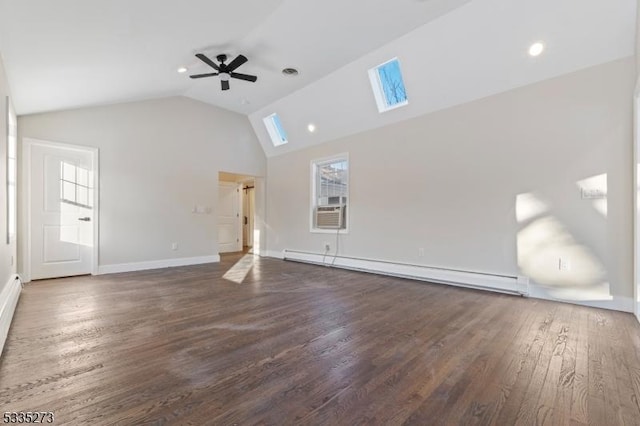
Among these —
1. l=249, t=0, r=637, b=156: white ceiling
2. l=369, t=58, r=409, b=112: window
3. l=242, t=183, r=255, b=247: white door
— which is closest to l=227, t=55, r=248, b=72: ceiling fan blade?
l=249, t=0, r=637, b=156: white ceiling

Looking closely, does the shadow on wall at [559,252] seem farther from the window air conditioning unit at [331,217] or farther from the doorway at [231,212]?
the doorway at [231,212]

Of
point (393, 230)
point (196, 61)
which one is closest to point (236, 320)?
point (393, 230)

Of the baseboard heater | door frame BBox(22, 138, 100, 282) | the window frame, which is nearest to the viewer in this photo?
the baseboard heater

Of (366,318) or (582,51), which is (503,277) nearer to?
(366,318)

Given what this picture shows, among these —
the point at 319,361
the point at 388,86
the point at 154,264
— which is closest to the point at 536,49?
the point at 388,86

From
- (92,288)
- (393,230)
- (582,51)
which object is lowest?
(92,288)

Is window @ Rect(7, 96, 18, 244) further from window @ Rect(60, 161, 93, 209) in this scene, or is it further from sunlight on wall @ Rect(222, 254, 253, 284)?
sunlight on wall @ Rect(222, 254, 253, 284)

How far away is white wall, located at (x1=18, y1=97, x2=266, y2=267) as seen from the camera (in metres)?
4.82

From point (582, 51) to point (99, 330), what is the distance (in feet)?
17.8

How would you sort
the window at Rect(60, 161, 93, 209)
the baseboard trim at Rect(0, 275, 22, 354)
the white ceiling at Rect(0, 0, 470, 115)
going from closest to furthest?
the baseboard trim at Rect(0, 275, 22, 354) → the white ceiling at Rect(0, 0, 470, 115) → the window at Rect(60, 161, 93, 209)

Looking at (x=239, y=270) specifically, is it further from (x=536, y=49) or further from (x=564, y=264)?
(x=536, y=49)

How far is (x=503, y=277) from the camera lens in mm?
3707

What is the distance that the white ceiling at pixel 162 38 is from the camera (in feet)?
7.68

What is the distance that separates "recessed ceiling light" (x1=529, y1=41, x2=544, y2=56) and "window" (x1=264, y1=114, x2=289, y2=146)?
461cm
